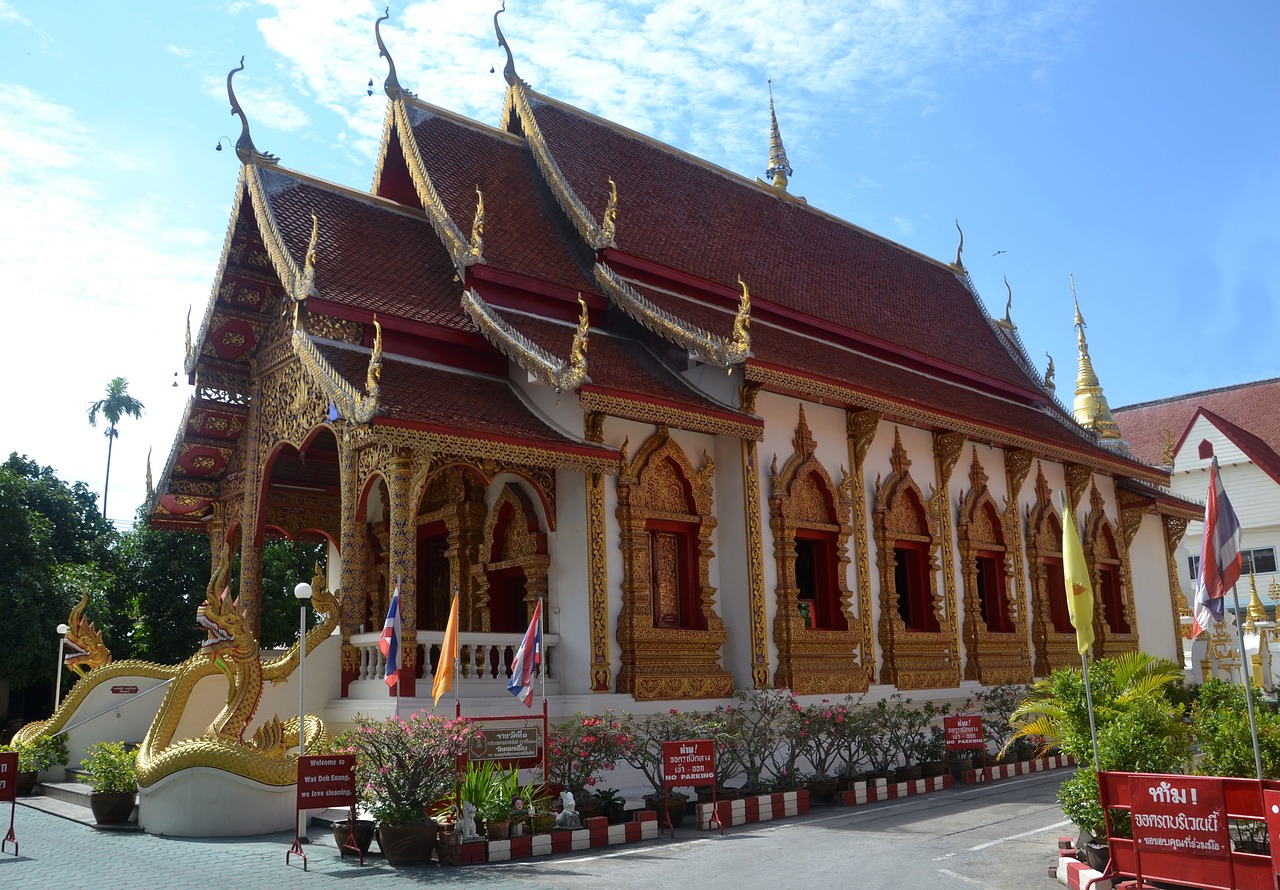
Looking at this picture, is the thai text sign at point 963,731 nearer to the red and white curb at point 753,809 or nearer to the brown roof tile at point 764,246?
the red and white curb at point 753,809

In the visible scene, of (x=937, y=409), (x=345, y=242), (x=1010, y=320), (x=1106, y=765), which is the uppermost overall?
(x=1010, y=320)

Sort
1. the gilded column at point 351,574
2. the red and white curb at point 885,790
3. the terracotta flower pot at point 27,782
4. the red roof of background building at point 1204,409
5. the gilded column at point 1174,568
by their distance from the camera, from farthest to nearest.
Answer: the red roof of background building at point 1204,409
the gilded column at point 1174,568
the terracotta flower pot at point 27,782
the red and white curb at point 885,790
the gilded column at point 351,574

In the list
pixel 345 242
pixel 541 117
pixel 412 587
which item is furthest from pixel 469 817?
pixel 541 117

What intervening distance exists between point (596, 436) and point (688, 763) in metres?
3.66

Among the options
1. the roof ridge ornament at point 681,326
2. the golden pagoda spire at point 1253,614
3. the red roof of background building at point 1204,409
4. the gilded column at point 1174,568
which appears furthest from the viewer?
the red roof of background building at point 1204,409

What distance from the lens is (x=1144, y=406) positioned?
3800 cm

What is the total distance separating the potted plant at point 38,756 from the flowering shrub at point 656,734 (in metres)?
6.87

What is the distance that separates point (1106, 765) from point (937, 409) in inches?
325

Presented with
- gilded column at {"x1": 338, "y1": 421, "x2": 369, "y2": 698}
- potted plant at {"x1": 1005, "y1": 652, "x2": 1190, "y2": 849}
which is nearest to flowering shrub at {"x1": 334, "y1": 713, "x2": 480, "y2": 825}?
gilded column at {"x1": 338, "y1": 421, "x2": 369, "y2": 698}

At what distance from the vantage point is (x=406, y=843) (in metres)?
8.24

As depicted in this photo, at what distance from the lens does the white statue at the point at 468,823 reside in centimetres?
842

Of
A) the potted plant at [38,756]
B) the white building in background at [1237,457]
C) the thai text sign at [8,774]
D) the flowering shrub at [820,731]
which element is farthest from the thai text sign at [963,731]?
the white building in background at [1237,457]

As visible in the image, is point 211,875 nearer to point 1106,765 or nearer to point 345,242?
point 1106,765

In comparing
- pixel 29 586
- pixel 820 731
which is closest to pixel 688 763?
pixel 820 731
